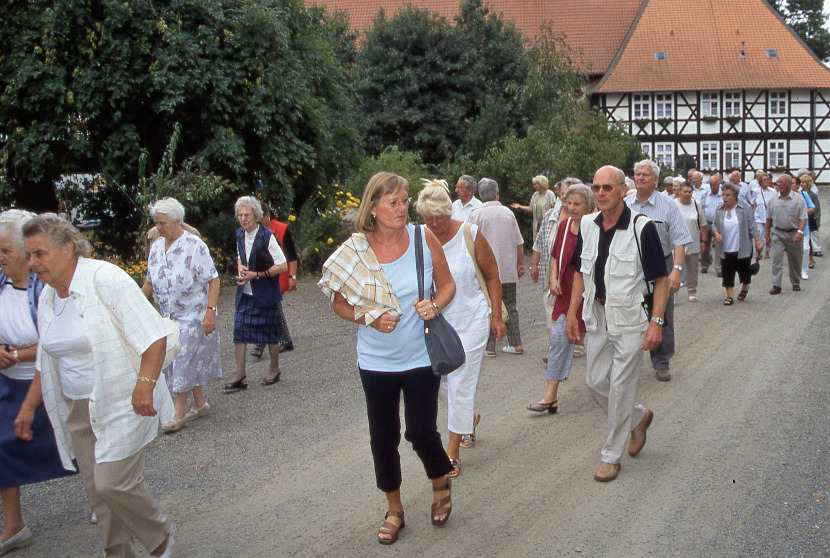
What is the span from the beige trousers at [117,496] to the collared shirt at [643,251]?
9.65ft

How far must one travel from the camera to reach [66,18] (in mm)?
14422

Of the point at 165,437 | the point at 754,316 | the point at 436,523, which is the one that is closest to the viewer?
the point at 436,523

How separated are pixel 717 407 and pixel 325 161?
44.1 feet

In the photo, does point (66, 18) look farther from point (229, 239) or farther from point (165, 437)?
point (165, 437)

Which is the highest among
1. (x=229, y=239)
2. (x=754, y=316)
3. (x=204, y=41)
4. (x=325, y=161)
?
(x=204, y=41)

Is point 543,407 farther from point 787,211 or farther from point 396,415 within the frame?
point 787,211

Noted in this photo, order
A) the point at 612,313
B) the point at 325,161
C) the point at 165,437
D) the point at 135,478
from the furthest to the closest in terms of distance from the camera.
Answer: the point at 325,161, the point at 165,437, the point at 612,313, the point at 135,478

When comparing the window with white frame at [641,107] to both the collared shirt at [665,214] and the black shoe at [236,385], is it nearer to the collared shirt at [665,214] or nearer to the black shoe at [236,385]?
the collared shirt at [665,214]

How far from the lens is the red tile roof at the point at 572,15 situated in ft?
153

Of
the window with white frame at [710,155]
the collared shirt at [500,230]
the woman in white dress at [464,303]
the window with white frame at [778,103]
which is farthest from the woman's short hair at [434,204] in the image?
the window with white frame at [778,103]

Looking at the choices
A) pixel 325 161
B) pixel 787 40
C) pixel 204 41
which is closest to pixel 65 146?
pixel 204 41

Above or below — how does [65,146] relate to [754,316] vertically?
above

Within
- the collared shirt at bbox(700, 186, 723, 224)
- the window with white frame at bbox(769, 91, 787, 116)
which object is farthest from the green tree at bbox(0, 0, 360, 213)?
the window with white frame at bbox(769, 91, 787, 116)

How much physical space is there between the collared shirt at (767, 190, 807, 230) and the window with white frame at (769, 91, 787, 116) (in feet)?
109
